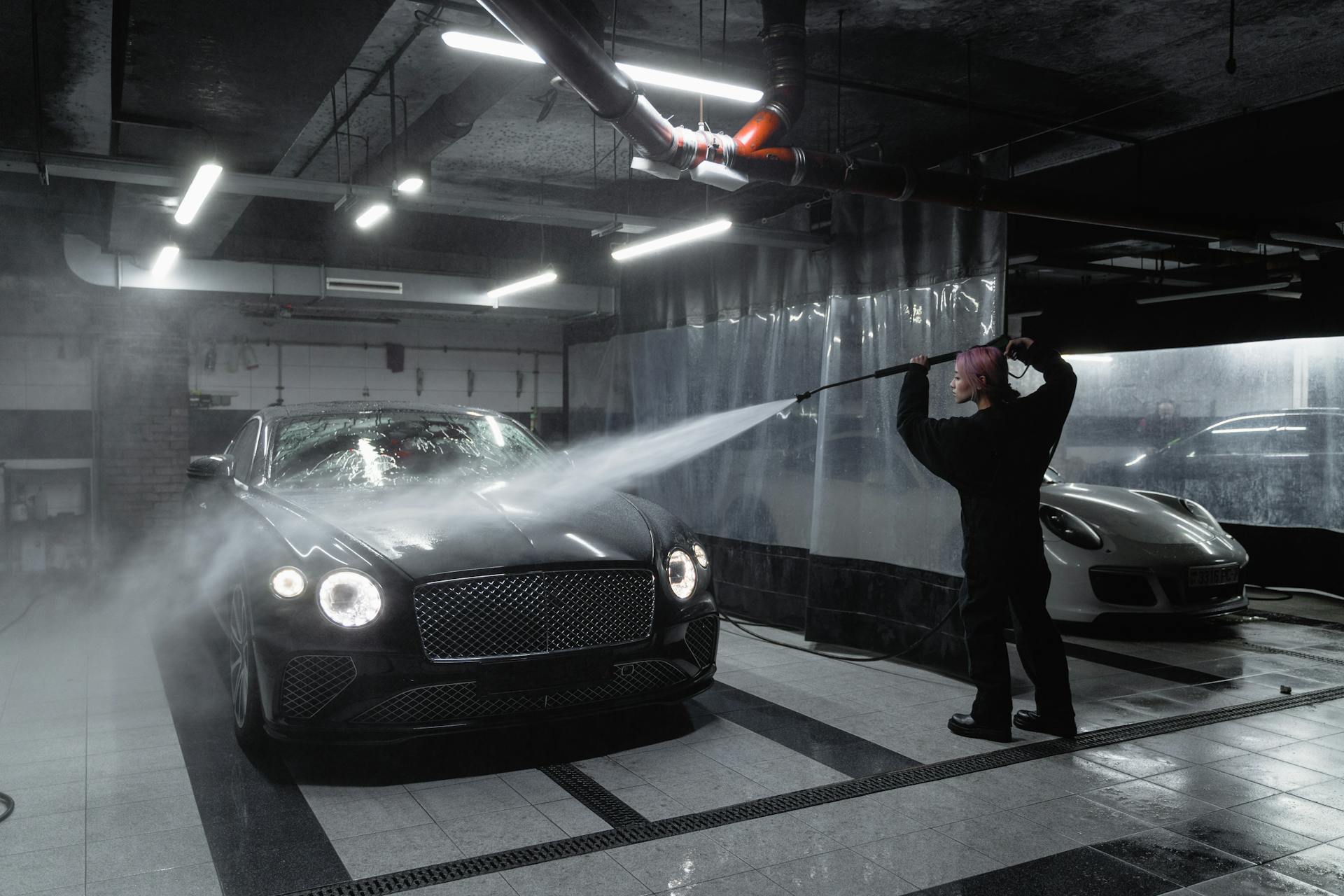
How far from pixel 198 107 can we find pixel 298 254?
671 cm

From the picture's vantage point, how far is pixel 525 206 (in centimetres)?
588

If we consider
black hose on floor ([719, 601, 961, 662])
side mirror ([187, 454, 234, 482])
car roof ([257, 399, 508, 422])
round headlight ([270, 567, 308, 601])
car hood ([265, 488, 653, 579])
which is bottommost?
black hose on floor ([719, 601, 961, 662])

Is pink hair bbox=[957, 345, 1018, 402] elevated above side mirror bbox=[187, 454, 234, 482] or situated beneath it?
elevated above

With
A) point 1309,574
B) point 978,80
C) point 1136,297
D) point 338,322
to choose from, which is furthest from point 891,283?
point 338,322

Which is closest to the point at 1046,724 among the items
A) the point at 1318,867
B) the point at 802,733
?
the point at 802,733

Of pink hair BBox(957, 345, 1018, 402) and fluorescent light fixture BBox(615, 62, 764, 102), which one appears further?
pink hair BBox(957, 345, 1018, 402)

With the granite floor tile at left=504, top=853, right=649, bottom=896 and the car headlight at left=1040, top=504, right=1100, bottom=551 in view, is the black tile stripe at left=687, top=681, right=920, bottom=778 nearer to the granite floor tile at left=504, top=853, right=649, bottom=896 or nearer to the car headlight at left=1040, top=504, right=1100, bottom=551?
the granite floor tile at left=504, top=853, right=649, bottom=896

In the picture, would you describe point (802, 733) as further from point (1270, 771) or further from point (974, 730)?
point (1270, 771)

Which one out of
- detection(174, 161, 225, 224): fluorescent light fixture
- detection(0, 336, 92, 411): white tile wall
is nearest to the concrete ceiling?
detection(174, 161, 225, 224): fluorescent light fixture

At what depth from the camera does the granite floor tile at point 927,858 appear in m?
2.86

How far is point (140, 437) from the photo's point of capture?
34.4 ft

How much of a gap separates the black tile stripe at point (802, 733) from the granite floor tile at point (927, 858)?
0.63 meters

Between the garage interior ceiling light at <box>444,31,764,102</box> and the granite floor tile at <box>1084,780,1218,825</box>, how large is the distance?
3.30m

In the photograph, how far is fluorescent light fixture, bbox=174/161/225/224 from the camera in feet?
16.6
